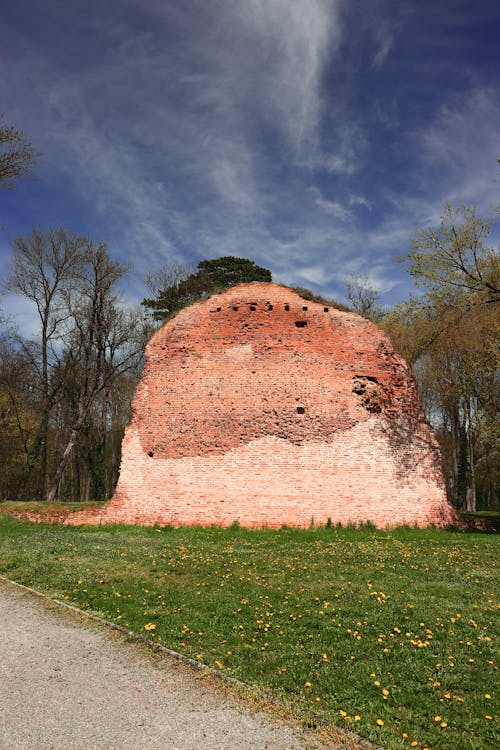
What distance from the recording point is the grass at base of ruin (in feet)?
12.6

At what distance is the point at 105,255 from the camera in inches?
942

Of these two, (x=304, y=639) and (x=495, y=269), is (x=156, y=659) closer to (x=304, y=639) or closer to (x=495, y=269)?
(x=304, y=639)

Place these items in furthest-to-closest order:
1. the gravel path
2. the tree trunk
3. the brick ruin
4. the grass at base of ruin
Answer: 1. the tree trunk
2. the brick ruin
3. the grass at base of ruin
4. the gravel path

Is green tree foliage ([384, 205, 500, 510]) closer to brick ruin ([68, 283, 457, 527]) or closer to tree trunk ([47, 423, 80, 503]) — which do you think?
brick ruin ([68, 283, 457, 527])

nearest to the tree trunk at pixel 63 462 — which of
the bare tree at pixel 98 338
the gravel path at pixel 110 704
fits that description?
the bare tree at pixel 98 338

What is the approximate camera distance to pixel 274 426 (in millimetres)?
14070

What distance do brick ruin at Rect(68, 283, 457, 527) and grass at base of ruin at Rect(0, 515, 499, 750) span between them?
177 cm

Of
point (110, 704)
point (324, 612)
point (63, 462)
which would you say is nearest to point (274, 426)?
point (324, 612)

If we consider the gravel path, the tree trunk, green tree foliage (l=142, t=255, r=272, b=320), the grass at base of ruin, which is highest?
green tree foliage (l=142, t=255, r=272, b=320)

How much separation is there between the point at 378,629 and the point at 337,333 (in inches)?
427

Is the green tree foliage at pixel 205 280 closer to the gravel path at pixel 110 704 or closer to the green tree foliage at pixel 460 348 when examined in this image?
the green tree foliage at pixel 460 348

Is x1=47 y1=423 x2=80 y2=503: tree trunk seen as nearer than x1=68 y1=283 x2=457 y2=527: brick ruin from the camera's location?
No

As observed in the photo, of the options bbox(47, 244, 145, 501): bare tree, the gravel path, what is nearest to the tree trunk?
bbox(47, 244, 145, 501): bare tree

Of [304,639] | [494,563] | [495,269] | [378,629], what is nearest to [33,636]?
[304,639]
